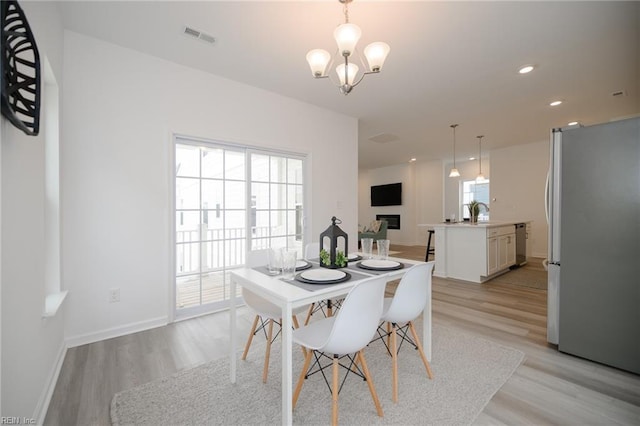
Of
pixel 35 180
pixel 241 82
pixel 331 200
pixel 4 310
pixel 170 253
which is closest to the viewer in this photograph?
pixel 4 310

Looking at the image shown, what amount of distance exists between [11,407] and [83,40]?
2.71 meters

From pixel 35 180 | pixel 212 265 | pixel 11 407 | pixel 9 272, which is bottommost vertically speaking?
pixel 11 407

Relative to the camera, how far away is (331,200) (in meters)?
4.26

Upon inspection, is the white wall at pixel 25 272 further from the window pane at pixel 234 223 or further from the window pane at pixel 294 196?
the window pane at pixel 294 196

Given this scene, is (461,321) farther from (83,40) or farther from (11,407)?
(83,40)

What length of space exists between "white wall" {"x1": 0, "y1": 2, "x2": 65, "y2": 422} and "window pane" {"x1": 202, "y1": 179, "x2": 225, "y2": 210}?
4.79 ft

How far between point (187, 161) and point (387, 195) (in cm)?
770

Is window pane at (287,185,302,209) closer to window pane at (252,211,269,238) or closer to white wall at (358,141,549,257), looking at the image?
window pane at (252,211,269,238)

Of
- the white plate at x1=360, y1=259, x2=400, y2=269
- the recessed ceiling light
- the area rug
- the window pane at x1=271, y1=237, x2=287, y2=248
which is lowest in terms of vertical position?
the area rug

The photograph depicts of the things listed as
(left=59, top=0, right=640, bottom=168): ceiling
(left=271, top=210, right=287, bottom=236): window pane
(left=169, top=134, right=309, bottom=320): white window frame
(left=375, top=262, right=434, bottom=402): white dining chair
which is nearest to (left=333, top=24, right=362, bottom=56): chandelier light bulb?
(left=59, top=0, right=640, bottom=168): ceiling

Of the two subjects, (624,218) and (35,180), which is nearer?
(35,180)

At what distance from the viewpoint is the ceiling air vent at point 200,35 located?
2381 mm

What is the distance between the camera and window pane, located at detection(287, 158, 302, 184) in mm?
3881

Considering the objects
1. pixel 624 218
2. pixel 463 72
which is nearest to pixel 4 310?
pixel 624 218
